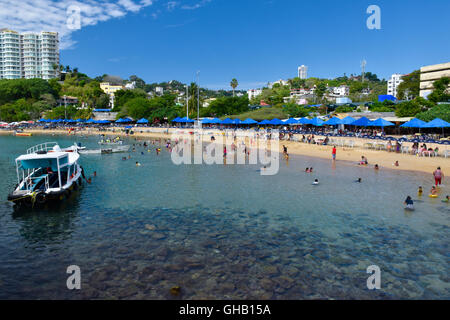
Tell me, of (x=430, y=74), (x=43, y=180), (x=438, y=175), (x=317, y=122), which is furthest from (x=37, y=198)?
(x=430, y=74)

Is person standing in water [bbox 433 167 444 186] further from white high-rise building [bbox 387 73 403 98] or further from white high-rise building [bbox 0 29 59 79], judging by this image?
white high-rise building [bbox 0 29 59 79]

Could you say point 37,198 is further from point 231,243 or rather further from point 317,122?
point 317,122

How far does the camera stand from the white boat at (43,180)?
603 inches

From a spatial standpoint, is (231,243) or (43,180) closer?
(231,243)

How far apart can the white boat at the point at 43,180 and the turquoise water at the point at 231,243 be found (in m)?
0.69

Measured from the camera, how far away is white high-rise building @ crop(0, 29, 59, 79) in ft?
495

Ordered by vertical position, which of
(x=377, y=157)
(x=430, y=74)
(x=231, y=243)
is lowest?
(x=231, y=243)

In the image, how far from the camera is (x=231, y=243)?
11320 mm

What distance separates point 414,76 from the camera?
9094 centimetres

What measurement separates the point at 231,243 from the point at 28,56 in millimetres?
179845

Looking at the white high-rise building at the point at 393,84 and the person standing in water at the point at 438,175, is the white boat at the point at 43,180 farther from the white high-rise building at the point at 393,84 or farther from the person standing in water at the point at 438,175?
the white high-rise building at the point at 393,84

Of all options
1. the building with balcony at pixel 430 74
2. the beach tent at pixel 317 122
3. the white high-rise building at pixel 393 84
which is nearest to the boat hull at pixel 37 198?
the beach tent at pixel 317 122

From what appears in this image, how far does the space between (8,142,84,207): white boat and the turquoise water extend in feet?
2.26

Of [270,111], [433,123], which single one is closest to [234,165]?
[433,123]
